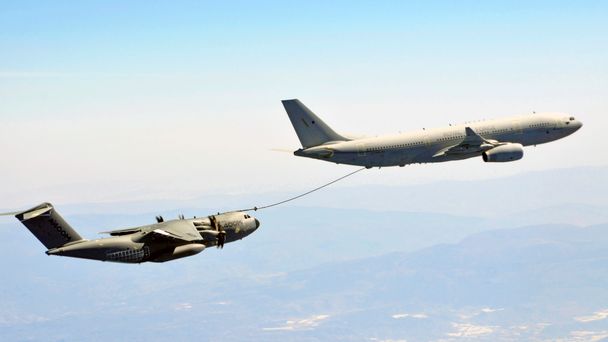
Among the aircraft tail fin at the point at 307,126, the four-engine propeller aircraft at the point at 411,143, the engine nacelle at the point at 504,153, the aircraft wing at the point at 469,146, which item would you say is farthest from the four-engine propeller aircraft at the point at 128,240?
the engine nacelle at the point at 504,153

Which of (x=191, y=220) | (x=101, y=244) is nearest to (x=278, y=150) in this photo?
(x=191, y=220)

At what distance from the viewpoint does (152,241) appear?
82.4 m

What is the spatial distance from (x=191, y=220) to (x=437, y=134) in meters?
39.1

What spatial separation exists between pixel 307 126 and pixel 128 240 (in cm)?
3541

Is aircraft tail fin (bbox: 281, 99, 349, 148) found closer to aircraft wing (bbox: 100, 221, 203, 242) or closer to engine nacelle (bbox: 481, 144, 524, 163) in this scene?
engine nacelle (bbox: 481, 144, 524, 163)

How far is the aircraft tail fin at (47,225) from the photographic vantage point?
83562 mm

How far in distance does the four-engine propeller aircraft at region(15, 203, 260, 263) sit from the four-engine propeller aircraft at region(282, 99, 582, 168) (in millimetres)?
26937

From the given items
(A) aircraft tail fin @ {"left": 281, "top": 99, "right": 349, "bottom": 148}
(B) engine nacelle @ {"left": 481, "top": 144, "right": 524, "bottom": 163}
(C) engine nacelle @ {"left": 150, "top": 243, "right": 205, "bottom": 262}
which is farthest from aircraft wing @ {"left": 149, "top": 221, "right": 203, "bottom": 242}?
(B) engine nacelle @ {"left": 481, "top": 144, "right": 524, "bottom": 163}

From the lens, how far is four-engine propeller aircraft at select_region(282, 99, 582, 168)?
4210 inches

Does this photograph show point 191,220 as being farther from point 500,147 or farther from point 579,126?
point 579,126

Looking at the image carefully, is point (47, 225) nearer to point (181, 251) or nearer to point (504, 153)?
point (181, 251)

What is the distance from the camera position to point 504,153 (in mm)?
108375

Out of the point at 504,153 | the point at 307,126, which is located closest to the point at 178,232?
the point at 307,126

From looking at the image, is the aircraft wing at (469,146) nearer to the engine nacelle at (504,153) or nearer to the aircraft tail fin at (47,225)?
the engine nacelle at (504,153)
